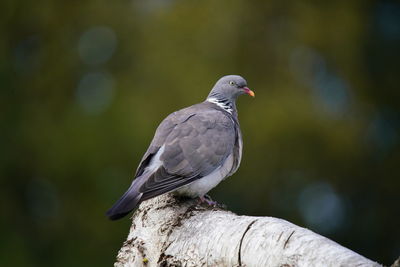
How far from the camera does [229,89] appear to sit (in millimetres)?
6645

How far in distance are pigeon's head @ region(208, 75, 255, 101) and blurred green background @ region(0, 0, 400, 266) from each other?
2758mm

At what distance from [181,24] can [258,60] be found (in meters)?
1.27

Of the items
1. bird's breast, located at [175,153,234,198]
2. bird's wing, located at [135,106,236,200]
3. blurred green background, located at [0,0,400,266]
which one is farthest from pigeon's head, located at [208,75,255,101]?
blurred green background, located at [0,0,400,266]

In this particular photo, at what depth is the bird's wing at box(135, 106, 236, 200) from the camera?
4.85 m

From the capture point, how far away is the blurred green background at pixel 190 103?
31.3 feet

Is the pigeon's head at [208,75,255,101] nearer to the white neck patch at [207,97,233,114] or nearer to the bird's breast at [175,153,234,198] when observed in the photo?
the white neck patch at [207,97,233,114]

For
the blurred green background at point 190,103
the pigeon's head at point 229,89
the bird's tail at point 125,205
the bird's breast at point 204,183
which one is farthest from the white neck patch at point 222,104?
the blurred green background at point 190,103

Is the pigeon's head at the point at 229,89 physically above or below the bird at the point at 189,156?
above

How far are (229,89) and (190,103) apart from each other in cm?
282

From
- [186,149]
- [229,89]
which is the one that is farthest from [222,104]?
[186,149]

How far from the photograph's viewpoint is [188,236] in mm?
4316

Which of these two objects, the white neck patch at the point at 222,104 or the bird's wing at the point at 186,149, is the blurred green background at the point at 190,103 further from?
the bird's wing at the point at 186,149

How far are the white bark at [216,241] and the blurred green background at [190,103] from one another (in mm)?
4511

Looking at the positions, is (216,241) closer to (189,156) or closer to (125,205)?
(125,205)
